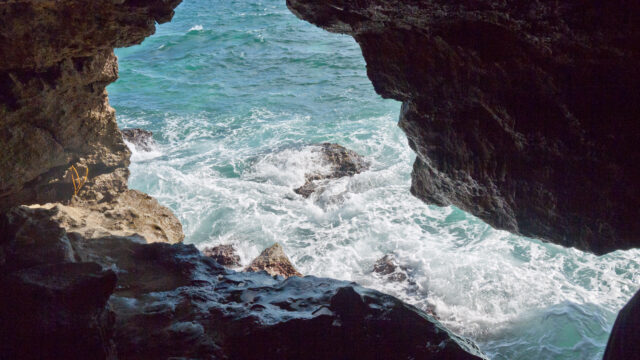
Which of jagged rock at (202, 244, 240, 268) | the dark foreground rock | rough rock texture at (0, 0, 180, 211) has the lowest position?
jagged rock at (202, 244, 240, 268)

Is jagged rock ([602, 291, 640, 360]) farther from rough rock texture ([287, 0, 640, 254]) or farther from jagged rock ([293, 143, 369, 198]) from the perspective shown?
jagged rock ([293, 143, 369, 198])

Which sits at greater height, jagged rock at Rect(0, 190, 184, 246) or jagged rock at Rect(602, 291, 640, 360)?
jagged rock at Rect(602, 291, 640, 360)

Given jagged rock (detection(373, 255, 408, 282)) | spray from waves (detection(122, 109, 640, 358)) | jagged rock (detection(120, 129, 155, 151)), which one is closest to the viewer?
spray from waves (detection(122, 109, 640, 358))

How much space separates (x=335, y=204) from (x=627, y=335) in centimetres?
855

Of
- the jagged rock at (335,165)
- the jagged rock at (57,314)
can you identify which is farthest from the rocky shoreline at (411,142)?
the jagged rock at (335,165)

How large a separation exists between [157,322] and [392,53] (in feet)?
11.3

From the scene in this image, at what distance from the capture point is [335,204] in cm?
1098

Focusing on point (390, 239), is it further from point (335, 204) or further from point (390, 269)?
point (335, 204)

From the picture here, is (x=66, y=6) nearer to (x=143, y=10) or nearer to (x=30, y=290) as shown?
(x=143, y=10)

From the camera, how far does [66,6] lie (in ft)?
12.3

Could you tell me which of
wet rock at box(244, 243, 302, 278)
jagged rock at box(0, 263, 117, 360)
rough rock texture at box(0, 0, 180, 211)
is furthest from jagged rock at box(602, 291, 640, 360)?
wet rock at box(244, 243, 302, 278)

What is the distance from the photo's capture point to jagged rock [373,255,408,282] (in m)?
8.35

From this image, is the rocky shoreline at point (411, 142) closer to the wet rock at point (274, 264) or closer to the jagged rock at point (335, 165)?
the wet rock at point (274, 264)

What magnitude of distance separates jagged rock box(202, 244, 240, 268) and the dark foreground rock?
4.15m
